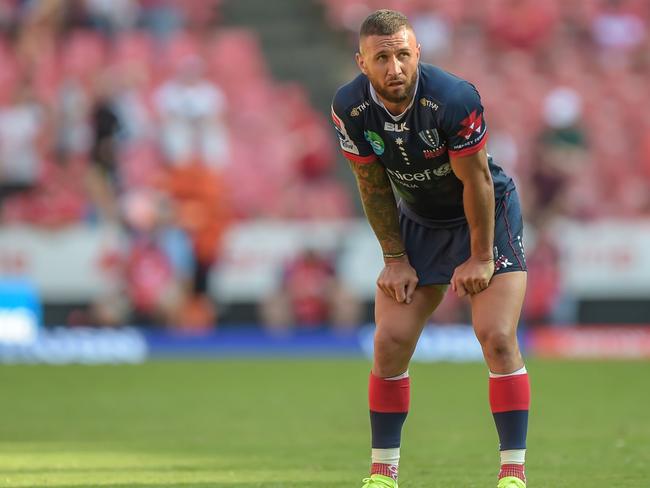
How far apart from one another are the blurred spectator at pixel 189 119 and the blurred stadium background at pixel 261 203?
0.03 m

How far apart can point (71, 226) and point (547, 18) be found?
8256mm

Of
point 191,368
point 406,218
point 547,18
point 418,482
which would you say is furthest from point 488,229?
point 547,18

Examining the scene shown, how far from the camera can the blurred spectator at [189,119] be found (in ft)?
55.3

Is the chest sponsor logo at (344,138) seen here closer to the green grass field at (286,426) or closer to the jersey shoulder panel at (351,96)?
the jersey shoulder panel at (351,96)

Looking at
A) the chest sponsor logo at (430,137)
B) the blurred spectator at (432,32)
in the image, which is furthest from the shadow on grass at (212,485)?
the blurred spectator at (432,32)

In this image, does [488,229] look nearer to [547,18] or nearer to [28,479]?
[28,479]

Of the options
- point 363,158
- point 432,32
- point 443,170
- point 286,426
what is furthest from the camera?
point 432,32

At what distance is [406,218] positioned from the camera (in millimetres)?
6355

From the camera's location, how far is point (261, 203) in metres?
17.4

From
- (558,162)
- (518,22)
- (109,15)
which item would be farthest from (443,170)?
(518,22)

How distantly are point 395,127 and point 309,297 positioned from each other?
10520 millimetres

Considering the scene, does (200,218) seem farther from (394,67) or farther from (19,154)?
(394,67)

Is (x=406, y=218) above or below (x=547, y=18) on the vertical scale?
below

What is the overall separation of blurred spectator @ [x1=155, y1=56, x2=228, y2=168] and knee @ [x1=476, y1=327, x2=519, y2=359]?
1123cm
